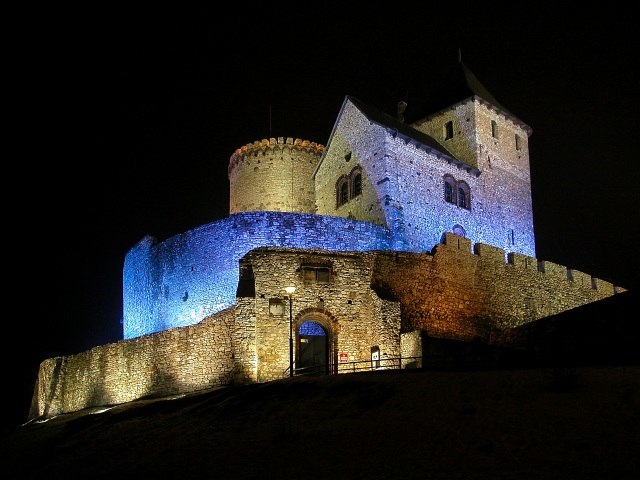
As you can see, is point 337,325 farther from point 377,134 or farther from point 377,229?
point 377,134

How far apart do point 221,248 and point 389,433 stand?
59.0 feet

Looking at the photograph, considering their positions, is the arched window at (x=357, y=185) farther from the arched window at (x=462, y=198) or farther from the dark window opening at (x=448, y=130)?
the dark window opening at (x=448, y=130)

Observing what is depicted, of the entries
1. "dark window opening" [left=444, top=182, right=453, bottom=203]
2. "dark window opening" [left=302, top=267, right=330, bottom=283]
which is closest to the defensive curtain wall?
"dark window opening" [left=302, top=267, right=330, bottom=283]

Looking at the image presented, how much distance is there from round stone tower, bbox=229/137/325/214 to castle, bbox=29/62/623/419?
8 centimetres

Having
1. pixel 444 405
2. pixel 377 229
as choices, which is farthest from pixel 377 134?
pixel 444 405

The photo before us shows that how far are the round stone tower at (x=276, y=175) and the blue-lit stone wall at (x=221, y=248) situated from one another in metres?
8.03

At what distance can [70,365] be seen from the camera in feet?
112

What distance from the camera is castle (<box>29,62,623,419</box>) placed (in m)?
25.5

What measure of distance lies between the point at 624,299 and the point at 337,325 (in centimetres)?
930

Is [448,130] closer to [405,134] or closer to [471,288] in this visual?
[405,134]

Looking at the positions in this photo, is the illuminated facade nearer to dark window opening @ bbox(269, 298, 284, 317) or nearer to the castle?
the castle

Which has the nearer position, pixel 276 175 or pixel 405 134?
pixel 405 134

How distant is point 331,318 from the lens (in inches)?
1005

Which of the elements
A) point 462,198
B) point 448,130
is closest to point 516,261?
point 462,198
